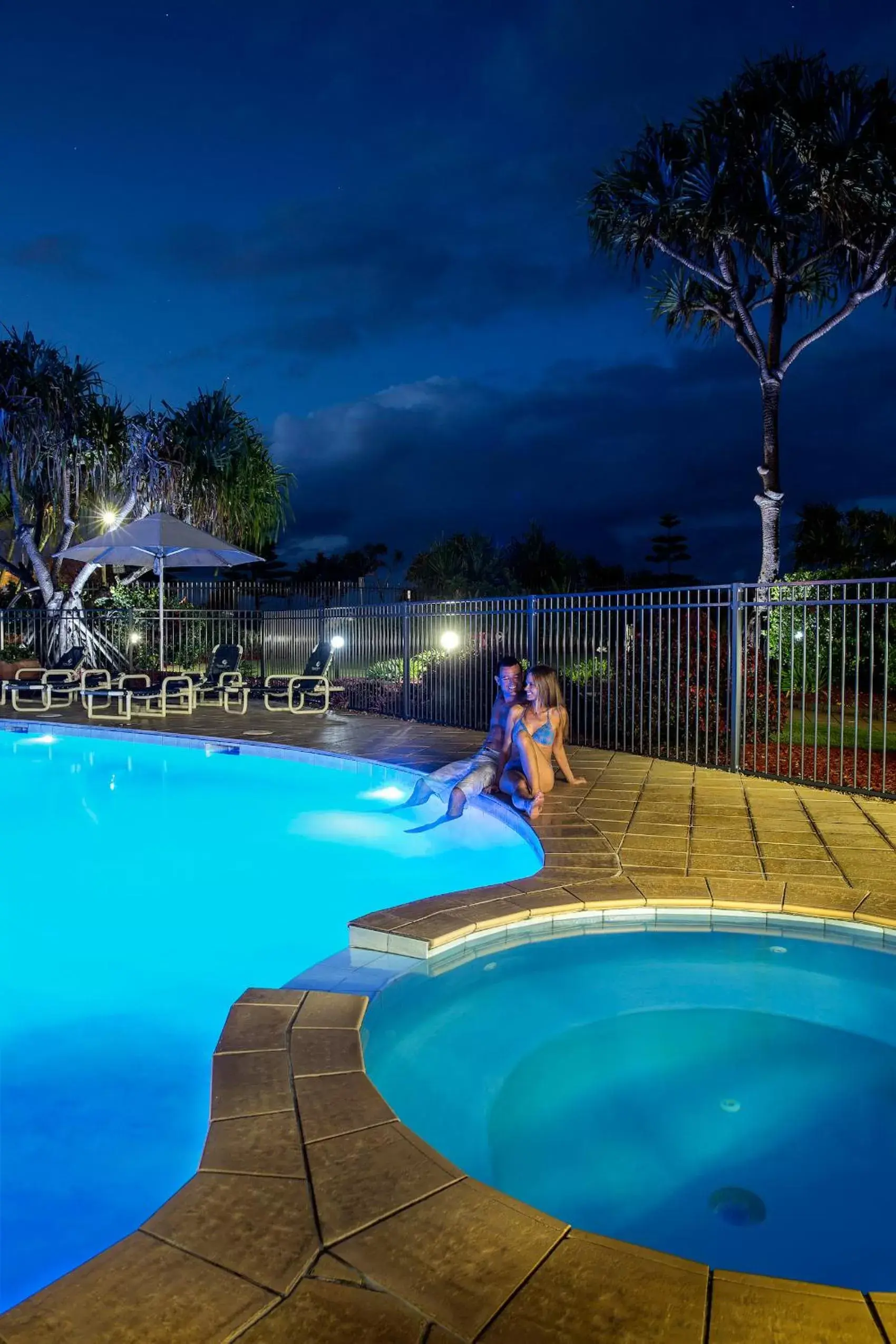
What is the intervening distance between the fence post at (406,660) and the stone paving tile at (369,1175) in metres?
9.67

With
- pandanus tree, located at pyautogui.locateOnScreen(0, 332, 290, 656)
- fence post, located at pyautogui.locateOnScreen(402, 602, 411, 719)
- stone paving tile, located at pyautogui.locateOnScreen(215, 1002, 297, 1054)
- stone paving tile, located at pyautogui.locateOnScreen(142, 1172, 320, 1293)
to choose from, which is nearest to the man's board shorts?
stone paving tile, located at pyautogui.locateOnScreen(215, 1002, 297, 1054)

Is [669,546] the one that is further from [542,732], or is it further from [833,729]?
[542,732]

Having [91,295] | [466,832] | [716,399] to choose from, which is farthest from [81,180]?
[716,399]

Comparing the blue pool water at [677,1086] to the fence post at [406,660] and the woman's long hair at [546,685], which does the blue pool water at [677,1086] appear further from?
the fence post at [406,660]

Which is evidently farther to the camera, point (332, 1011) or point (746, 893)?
point (746, 893)

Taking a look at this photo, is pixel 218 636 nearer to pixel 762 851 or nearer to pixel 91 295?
pixel 762 851

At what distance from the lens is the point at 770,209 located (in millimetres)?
11656

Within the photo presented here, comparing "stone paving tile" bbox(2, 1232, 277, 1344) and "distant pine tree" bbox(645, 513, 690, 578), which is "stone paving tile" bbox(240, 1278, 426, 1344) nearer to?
"stone paving tile" bbox(2, 1232, 277, 1344)

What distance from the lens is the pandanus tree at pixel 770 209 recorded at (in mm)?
11086

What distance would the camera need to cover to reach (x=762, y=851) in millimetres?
4770

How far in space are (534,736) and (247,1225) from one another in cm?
451

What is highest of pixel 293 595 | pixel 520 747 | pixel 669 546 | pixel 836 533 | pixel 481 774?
pixel 669 546

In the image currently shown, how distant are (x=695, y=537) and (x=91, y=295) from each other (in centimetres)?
5454

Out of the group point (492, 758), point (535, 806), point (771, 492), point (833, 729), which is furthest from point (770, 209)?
point (535, 806)
